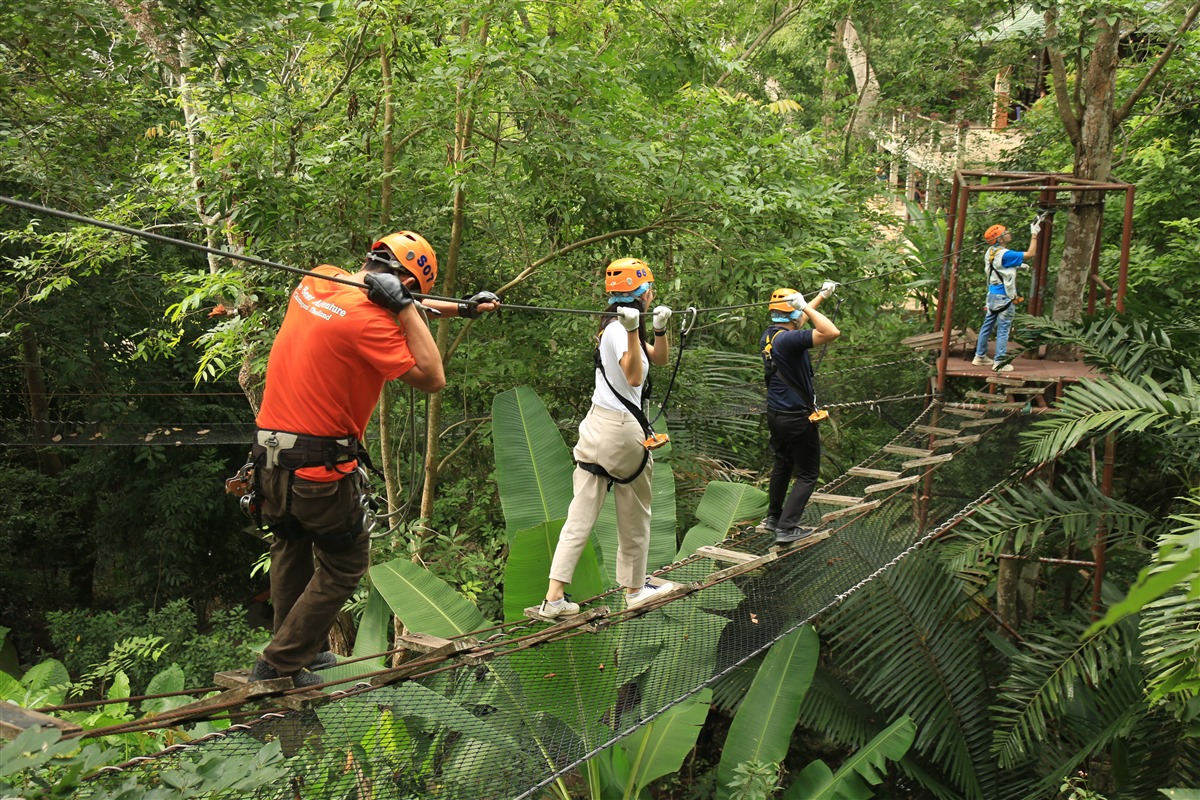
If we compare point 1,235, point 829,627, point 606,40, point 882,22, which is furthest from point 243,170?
point 882,22

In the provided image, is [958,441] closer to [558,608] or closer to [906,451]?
[906,451]

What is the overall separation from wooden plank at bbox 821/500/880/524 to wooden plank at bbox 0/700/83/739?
3866 mm

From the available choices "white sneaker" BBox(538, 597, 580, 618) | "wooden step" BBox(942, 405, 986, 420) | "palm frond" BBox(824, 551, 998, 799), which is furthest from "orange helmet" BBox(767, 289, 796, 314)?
"wooden step" BBox(942, 405, 986, 420)

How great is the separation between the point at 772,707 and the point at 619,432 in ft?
7.94

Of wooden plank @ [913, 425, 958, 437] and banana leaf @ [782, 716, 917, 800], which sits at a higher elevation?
wooden plank @ [913, 425, 958, 437]

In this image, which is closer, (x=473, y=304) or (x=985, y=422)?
(x=473, y=304)

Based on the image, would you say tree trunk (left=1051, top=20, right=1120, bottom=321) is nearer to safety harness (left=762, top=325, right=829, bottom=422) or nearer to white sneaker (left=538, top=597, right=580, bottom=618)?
safety harness (left=762, top=325, right=829, bottom=422)

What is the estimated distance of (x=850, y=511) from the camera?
5289mm

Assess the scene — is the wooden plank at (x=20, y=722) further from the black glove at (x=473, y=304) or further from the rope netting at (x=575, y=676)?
the black glove at (x=473, y=304)

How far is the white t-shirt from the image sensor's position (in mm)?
3643

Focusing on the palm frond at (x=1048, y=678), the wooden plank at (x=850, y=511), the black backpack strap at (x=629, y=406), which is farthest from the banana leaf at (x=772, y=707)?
the black backpack strap at (x=629, y=406)

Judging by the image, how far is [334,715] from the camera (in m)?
3.10

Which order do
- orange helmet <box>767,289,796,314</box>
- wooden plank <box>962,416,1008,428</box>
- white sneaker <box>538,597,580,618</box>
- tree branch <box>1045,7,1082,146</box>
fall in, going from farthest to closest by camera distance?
tree branch <box>1045,7,1082,146</box> < wooden plank <box>962,416,1008,428</box> < orange helmet <box>767,289,796,314</box> < white sneaker <box>538,597,580,618</box>

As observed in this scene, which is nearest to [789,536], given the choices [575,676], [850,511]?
[850,511]
